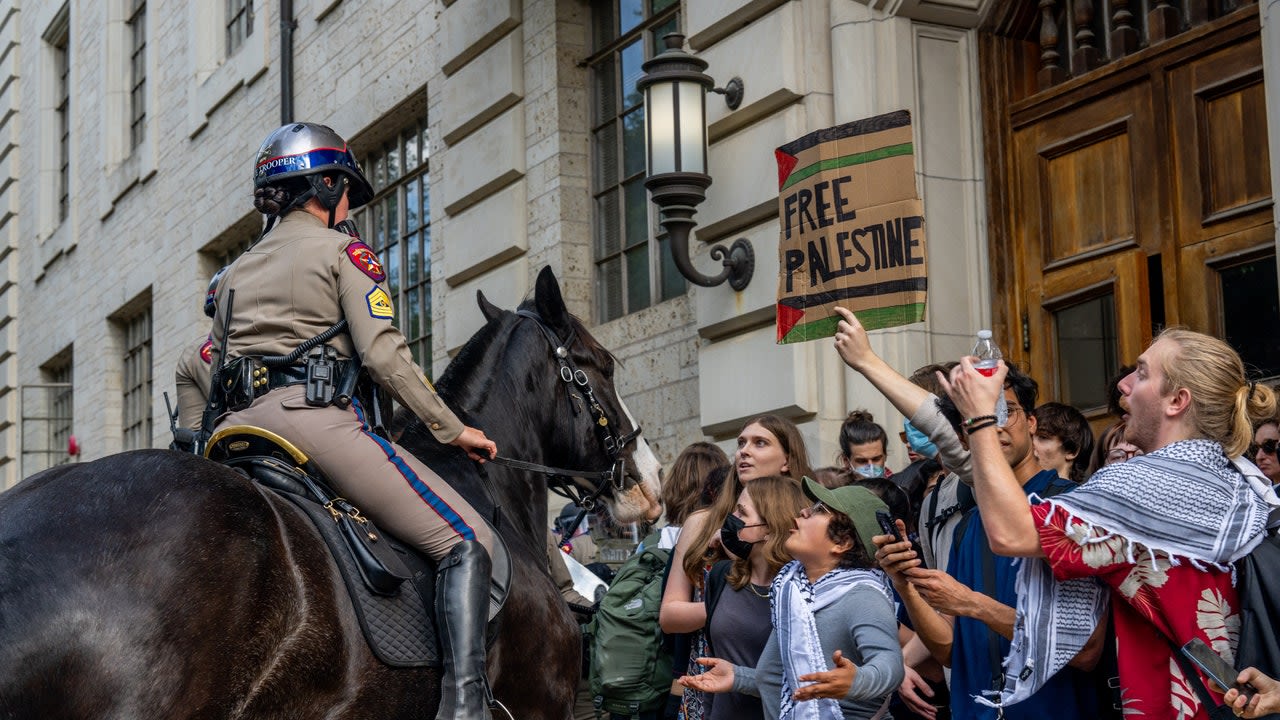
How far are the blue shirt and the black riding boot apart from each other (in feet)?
4.73

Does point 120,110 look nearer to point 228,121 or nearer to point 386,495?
point 228,121

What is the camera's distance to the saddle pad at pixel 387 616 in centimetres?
468

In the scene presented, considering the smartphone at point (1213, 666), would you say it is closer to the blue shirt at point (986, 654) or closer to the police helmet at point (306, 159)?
the blue shirt at point (986, 654)

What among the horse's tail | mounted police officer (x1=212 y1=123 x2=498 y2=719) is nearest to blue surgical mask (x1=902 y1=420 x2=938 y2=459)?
mounted police officer (x1=212 y1=123 x2=498 y2=719)

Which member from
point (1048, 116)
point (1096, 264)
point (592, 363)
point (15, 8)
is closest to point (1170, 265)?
point (1096, 264)

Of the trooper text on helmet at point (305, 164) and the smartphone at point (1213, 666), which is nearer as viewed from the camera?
the smartphone at point (1213, 666)

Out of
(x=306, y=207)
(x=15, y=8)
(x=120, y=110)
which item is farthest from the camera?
(x=15, y=8)

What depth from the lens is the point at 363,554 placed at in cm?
473

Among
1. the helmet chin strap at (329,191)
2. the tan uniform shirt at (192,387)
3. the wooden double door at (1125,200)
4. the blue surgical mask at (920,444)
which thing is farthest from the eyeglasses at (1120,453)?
the tan uniform shirt at (192,387)

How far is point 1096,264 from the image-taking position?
8.00 meters

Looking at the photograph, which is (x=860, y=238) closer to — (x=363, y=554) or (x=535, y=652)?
(x=535, y=652)

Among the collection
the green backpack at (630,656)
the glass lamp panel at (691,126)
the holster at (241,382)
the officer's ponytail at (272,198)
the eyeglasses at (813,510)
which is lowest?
the green backpack at (630,656)

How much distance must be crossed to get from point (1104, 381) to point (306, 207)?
14.0 feet

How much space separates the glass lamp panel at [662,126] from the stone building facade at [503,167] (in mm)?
432
